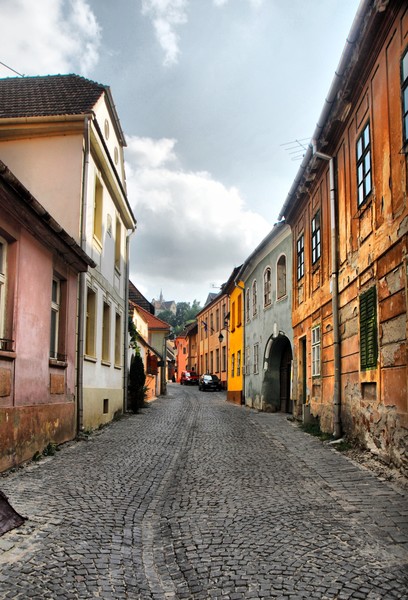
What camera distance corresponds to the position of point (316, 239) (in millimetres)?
14242

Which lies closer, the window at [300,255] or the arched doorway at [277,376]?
the window at [300,255]

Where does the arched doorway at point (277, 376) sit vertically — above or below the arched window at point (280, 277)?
below

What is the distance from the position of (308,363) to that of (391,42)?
8.82m

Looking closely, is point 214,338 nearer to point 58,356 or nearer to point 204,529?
point 58,356

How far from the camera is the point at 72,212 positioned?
1289 cm

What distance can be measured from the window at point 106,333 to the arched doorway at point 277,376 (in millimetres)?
7182

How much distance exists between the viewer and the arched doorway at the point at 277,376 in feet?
71.7

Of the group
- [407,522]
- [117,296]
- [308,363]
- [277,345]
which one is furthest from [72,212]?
[277,345]

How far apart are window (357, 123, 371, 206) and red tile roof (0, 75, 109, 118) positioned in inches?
251

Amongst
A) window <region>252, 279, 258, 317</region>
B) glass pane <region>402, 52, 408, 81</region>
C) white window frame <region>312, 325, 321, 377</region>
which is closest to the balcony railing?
white window frame <region>312, 325, 321, 377</region>

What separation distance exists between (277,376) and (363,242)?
1334 cm

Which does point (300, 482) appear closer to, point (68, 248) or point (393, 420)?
A: point (393, 420)

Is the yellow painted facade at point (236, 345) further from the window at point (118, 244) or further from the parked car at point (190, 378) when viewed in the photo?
the parked car at point (190, 378)

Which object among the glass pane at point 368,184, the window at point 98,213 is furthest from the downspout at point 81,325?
the glass pane at point 368,184
